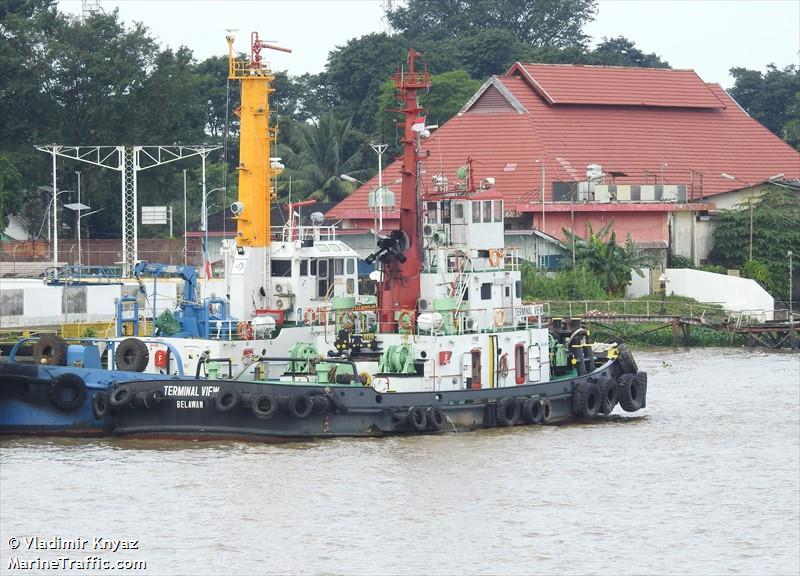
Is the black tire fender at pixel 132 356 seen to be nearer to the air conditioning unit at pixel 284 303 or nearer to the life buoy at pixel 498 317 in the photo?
the air conditioning unit at pixel 284 303

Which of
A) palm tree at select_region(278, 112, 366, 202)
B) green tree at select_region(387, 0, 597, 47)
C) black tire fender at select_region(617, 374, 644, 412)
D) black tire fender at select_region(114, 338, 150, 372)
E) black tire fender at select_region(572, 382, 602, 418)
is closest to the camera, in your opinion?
black tire fender at select_region(114, 338, 150, 372)

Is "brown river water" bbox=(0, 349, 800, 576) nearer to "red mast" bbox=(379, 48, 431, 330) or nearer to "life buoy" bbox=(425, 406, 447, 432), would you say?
"life buoy" bbox=(425, 406, 447, 432)

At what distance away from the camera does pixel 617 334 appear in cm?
5831

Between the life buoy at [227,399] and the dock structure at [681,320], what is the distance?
25.5 m

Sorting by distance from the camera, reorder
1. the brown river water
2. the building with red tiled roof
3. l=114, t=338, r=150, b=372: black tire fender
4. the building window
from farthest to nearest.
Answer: the building with red tiled roof < the building window < l=114, t=338, r=150, b=372: black tire fender < the brown river water

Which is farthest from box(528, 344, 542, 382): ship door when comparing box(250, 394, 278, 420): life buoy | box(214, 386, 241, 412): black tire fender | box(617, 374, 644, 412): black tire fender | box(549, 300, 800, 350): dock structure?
box(549, 300, 800, 350): dock structure

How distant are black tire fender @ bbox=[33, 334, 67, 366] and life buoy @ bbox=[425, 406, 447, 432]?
26.3 feet

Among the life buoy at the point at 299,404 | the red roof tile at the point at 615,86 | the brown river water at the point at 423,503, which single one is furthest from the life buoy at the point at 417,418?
the red roof tile at the point at 615,86

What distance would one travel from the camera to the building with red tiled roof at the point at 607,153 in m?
68.1

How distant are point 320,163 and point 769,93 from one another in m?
35.3

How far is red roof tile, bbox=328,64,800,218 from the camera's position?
70.1 metres

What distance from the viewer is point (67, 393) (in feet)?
115

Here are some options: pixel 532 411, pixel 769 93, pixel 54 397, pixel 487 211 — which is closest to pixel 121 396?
pixel 54 397

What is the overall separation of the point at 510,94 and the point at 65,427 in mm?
42273
